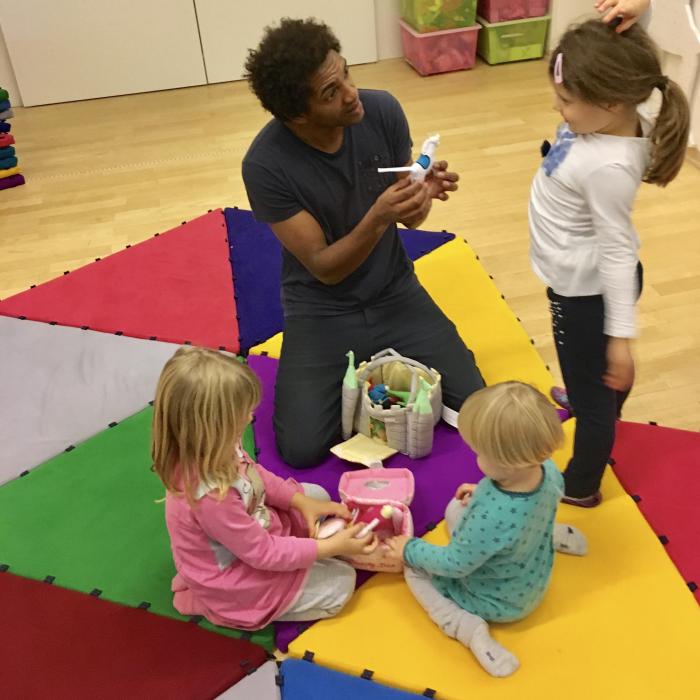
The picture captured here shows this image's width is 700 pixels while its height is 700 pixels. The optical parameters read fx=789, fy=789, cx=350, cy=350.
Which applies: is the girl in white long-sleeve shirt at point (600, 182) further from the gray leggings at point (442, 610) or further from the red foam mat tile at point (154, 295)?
the red foam mat tile at point (154, 295)

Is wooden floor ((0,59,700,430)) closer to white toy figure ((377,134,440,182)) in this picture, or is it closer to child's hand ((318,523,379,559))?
white toy figure ((377,134,440,182))

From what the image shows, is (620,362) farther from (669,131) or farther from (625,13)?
(625,13)

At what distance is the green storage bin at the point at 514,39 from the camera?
14.3 feet

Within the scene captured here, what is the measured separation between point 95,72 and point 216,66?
0.67 m

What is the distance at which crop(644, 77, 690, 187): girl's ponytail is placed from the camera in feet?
4.39

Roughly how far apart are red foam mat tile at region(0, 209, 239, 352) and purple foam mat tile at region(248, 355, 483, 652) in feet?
1.69

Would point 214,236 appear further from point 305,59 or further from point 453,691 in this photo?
point 453,691

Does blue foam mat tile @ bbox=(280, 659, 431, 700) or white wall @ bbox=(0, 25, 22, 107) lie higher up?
white wall @ bbox=(0, 25, 22, 107)

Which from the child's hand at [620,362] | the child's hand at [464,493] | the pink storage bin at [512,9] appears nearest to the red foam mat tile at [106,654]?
the child's hand at [464,493]

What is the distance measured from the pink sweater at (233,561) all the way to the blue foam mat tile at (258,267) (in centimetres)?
94

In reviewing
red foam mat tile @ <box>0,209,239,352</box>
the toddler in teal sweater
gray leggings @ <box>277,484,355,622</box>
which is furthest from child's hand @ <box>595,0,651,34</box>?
red foam mat tile @ <box>0,209,239,352</box>

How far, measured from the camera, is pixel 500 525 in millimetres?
1330

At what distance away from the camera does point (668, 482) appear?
5.98ft

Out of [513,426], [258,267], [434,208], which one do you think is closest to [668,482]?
[513,426]
